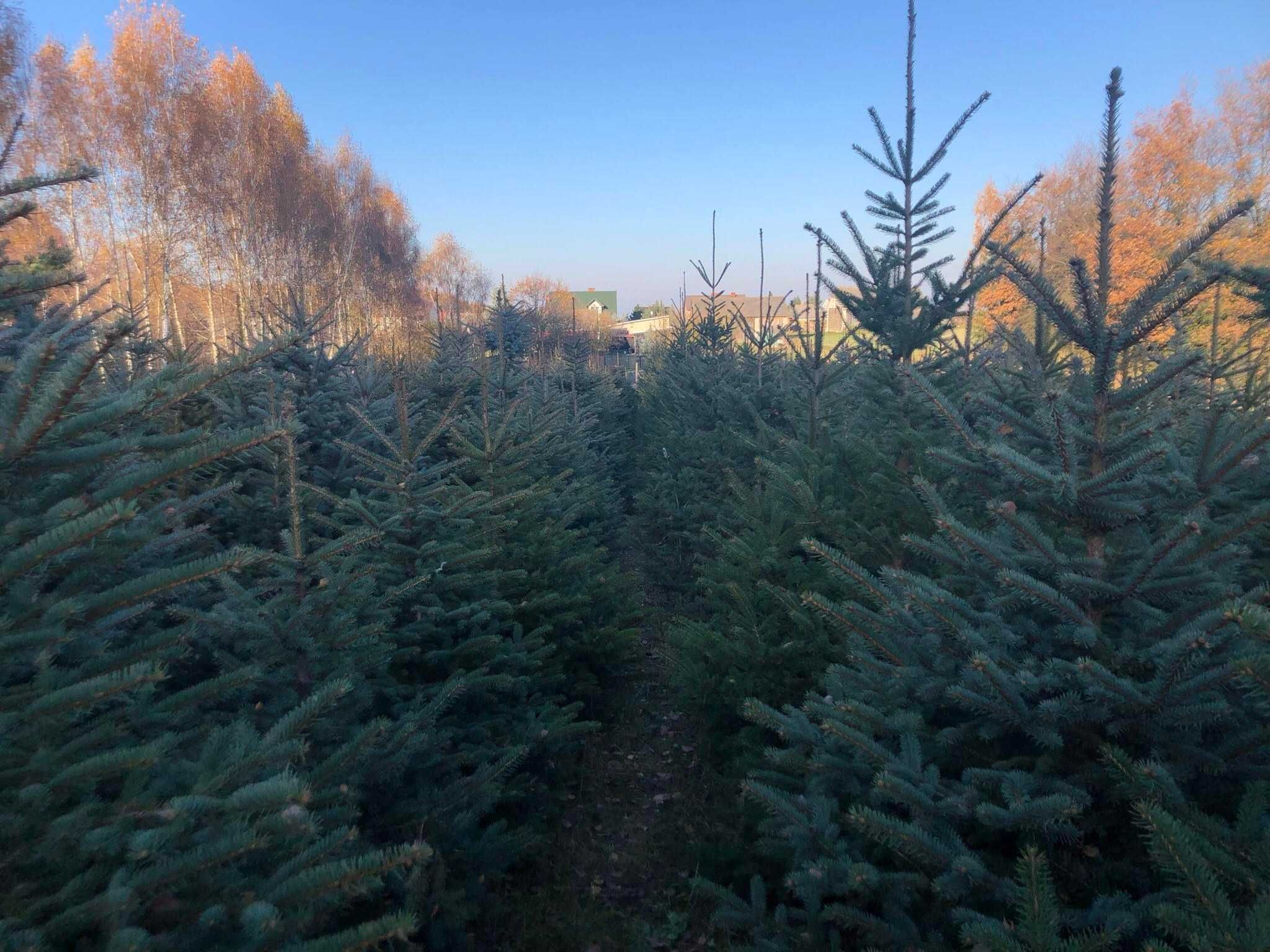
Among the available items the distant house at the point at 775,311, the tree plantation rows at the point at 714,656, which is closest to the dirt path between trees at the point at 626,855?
the tree plantation rows at the point at 714,656

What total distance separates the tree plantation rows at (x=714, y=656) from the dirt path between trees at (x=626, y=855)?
55 millimetres

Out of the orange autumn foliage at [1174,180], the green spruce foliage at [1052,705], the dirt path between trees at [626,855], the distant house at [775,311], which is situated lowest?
the dirt path between trees at [626,855]

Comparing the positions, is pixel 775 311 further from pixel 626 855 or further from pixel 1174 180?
pixel 1174 180

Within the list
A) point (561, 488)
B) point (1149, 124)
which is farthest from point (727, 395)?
point (1149, 124)

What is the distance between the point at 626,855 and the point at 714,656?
1.56 m

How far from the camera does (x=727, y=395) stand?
29.9 ft

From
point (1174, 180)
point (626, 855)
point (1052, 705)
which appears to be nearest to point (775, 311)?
point (626, 855)

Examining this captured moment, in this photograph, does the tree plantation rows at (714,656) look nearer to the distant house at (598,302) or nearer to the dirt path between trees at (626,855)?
the dirt path between trees at (626,855)

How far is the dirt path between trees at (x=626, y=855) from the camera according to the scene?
3891 mm

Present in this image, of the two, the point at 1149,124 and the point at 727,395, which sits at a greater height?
the point at 1149,124

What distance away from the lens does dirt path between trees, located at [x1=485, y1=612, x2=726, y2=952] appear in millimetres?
3891

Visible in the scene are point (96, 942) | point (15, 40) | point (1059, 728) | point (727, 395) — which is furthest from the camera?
point (15, 40)

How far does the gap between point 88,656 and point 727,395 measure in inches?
316

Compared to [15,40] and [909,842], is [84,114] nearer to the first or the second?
[15,40]
